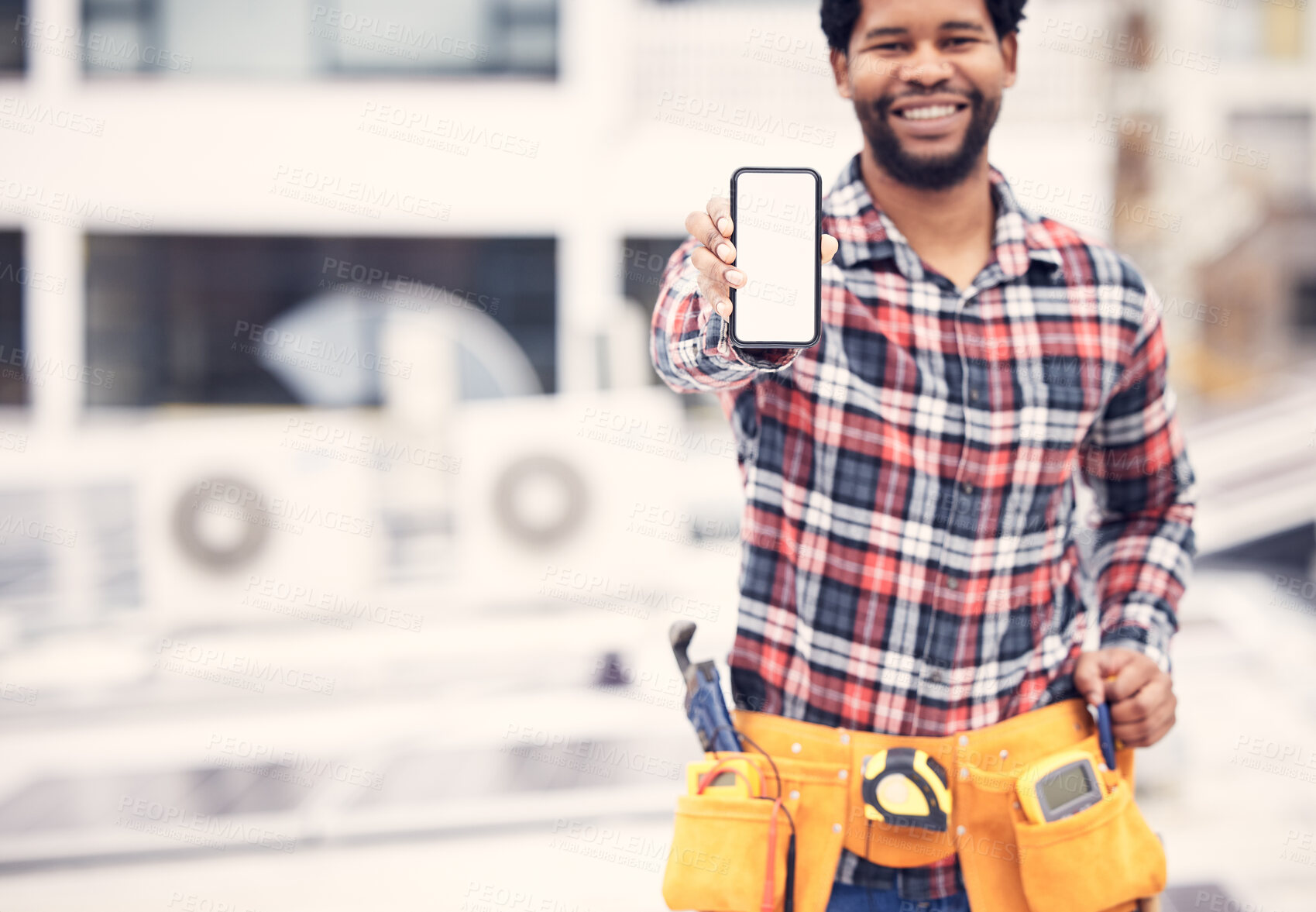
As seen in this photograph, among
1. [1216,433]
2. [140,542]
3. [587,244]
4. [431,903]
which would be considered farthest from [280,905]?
[587,244]

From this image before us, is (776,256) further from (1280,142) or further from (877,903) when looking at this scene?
(1280,142)

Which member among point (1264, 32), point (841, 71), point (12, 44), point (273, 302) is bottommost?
point (841, 71)

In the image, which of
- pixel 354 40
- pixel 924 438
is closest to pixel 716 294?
pixel 924 438

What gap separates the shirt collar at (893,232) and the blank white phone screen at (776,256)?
206mm

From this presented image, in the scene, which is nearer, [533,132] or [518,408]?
[518,408]

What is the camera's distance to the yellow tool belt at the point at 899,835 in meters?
1.22

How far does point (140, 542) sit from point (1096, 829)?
5.39 m

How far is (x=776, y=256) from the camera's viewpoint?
1087 mm

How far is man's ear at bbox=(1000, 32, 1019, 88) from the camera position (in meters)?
1.43

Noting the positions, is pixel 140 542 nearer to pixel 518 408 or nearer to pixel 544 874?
pixel 518 408

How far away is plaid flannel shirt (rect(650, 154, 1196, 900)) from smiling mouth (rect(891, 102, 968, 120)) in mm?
119

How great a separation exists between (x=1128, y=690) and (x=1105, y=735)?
7cm

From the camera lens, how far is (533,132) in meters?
12.4

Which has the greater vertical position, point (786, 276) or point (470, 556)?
point (786, 276)
